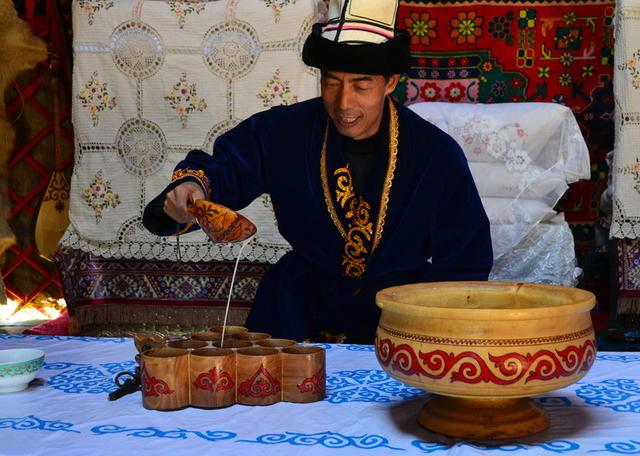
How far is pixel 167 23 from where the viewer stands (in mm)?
3393

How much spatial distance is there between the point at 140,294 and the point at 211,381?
2525mm

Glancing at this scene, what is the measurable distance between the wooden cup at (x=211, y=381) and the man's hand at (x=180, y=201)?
449 mm

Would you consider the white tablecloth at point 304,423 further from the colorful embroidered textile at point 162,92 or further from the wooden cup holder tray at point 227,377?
the colorful embroidered textile at point 162,92

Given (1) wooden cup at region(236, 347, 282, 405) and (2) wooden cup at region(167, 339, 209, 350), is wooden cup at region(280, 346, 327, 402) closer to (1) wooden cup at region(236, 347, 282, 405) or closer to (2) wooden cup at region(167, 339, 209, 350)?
(1) wooden cup at region(236, 347, 282, 405)

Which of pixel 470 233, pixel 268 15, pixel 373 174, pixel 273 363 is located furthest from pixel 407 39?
pixel 268 15

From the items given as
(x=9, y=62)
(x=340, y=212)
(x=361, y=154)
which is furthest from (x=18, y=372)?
(x=9, y=62)

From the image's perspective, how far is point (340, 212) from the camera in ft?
6.12

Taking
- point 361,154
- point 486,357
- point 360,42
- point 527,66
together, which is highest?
point 527,66

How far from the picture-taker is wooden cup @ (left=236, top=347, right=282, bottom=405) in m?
1.16

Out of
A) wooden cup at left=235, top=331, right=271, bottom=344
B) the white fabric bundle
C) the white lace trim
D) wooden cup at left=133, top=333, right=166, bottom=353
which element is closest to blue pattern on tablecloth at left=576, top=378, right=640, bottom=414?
wooden cup at left=235, top=331, right=271, bottom=344

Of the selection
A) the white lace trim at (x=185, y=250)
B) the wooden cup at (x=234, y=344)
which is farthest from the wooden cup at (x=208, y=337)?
the white lace trim at (x=185, y=250)

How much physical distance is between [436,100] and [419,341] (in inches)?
114

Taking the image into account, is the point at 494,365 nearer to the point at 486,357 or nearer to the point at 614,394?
the point at 486,357

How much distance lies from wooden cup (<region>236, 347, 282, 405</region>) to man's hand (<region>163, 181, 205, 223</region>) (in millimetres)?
455
